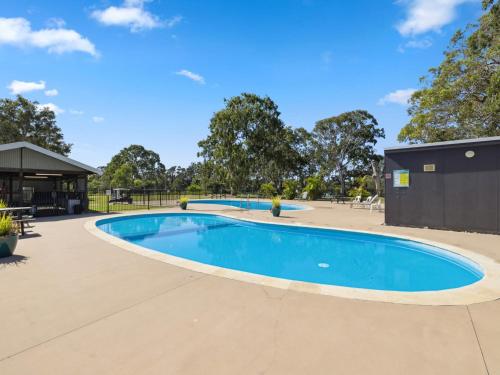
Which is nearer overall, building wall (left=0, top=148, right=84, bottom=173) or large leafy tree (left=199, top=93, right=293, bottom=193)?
building wall (left=0, top=148, right=84, bottom=173)

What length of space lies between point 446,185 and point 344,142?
85.1ft

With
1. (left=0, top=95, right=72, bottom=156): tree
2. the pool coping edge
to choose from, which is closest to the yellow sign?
the pool coping edge

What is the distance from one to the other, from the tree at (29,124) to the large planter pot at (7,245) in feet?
92.3

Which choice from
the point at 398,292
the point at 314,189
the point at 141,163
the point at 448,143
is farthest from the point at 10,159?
the point at 141,163

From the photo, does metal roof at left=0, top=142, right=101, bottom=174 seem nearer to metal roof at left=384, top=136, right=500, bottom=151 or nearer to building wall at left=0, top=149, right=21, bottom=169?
building wall at left=0, top=149, right=21, bottom=169

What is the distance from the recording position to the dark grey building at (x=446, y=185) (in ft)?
27.4

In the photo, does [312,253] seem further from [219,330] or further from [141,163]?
[141,163]

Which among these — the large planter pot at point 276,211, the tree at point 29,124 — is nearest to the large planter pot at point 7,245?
the large planter pot at point 276,211

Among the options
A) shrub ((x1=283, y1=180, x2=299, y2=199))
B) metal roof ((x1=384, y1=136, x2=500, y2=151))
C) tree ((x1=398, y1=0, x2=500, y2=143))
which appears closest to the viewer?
metal roof ((x1=384, y1=136, x2=500, y2=151))

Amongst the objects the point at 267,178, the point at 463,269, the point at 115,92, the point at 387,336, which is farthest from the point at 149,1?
the point at 267,178

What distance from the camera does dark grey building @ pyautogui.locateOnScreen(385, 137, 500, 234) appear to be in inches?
329

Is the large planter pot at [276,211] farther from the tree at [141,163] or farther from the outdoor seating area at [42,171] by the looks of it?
the tree at [141,163]

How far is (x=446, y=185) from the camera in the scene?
907 centimetres

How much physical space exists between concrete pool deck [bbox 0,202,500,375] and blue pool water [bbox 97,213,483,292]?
2.32m
